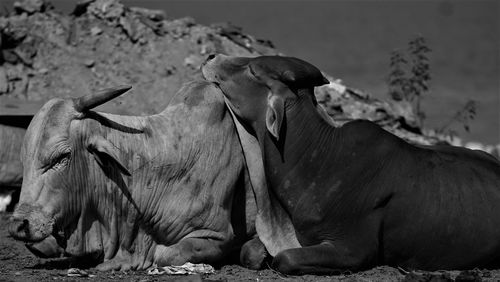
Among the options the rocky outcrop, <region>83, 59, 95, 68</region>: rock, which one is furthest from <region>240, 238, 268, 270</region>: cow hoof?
<region>83, 59, 95, 68</region>: rock

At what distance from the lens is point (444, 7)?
2884 cm

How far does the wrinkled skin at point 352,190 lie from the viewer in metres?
6.45

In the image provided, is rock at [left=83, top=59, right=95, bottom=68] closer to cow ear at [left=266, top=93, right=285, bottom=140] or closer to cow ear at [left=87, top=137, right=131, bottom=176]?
cow ear at [left=87, top=137, right=131, bottom=176]

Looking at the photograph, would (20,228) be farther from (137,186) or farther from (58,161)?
(137,186)

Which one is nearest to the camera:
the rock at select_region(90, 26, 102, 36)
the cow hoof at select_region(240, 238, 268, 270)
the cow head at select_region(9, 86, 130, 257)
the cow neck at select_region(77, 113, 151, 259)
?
the cow head at select_region(9, 86, 130, 257)

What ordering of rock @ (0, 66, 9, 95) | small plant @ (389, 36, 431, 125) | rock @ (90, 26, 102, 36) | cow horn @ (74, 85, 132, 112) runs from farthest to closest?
small plant @ (389, 36, 431, 125) → rock @ (90, 26, 102, 36) → rock @ (0, 66, 9, 95) → cow horn @ (74, 85, 132, 112)

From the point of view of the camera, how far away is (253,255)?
21.9 feet

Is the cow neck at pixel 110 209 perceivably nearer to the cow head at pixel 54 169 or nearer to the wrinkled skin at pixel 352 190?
the cow head at pixel 54 169

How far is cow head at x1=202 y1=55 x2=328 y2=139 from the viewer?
6.59 metres

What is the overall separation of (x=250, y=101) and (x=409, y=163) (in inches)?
A: 44.1

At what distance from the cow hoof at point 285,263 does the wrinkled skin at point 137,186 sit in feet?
1.10

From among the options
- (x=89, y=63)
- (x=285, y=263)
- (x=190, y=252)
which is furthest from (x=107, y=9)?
(x=285, y=263)

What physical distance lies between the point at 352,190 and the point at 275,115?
0.69 m

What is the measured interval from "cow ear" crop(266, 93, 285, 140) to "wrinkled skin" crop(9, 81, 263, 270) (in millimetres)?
428
